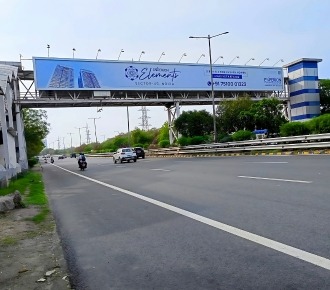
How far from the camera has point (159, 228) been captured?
21.3 ft

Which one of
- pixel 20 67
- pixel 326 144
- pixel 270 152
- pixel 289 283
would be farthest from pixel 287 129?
pixel 20 67

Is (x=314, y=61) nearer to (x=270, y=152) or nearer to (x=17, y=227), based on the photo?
(x=270, y=152)

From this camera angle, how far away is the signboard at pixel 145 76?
145ft

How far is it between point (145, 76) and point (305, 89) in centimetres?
2439

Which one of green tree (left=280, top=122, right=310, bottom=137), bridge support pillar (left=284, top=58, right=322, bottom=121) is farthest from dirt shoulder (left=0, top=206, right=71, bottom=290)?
bridge support pillar (left=284, top=58, right=322, bottom=121)

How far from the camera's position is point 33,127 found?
170 feet

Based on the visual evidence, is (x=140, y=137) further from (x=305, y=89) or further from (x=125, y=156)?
(x=125, y=156)

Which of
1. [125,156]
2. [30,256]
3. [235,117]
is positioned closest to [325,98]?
[235,117]

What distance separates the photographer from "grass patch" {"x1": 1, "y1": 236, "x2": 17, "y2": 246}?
6375mm

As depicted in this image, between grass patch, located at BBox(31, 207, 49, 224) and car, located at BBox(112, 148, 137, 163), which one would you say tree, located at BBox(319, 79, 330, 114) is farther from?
grass patch, located at BBox(31, 207, 49, 224)

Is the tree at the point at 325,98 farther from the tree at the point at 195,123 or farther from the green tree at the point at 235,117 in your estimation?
the tree at the point at 195,123

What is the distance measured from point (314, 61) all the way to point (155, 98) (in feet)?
82.9

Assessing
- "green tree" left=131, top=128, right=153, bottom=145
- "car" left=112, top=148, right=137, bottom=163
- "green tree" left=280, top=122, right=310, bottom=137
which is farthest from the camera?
"green tree" left=131, top=128, right=153, bottom=145

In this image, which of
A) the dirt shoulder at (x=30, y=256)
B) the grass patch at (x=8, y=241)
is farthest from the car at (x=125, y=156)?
the grass patch at (x=8, y=241)
